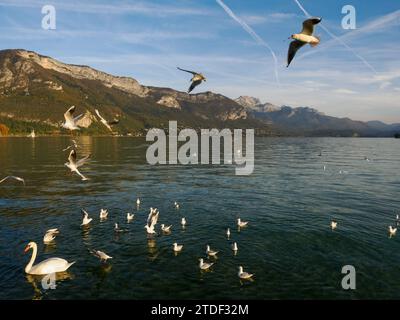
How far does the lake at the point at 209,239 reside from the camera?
76.6ft

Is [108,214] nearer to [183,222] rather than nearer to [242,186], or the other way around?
[183,222]

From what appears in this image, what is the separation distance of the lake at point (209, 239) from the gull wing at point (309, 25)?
51.0ft

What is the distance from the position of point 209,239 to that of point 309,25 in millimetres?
22620

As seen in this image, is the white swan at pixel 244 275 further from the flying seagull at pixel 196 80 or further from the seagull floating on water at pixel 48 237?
the seagull floating on water at pixel 48 237

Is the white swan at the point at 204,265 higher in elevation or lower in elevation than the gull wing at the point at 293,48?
lower

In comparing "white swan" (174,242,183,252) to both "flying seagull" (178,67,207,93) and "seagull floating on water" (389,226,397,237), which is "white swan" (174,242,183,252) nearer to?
"flying seagull" (178,67,207,93)

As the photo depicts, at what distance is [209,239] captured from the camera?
32.4 meters

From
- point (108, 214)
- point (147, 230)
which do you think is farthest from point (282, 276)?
point (108, 214)

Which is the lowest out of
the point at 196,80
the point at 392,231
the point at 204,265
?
the point at 204,265

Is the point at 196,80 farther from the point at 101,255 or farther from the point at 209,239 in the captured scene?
the point at 209,239

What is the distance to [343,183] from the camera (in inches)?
2525

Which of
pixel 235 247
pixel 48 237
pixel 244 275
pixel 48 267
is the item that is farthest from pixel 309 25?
pixel 48 237

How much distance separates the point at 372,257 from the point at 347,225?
8.39 m

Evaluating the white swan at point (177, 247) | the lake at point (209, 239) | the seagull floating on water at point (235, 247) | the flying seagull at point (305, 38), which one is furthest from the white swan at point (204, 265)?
the flying seagull at point (305, 38)
